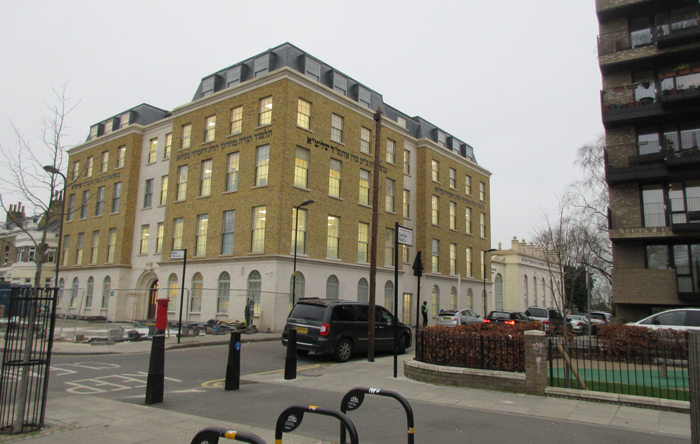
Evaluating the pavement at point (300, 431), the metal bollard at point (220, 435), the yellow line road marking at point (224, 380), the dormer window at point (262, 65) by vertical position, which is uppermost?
the dormer window at point (262, 65)

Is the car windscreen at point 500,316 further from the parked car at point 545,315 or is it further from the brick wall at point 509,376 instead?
the brick wall at point 509,376

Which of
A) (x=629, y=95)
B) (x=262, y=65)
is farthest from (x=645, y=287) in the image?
(x=262, y=65)

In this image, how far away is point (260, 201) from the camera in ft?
87.0

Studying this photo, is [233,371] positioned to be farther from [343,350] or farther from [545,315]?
[545,315]

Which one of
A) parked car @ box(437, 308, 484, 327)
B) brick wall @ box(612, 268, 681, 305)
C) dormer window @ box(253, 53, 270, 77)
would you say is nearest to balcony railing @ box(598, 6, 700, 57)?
brick wall @ box(612, 268, 681, 305)

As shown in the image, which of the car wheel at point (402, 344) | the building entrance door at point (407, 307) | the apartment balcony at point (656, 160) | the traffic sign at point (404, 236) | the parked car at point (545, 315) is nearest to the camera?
the traffic sign at point (404, 236)

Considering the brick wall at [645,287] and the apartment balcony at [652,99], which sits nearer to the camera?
the brick wall at [645,287]

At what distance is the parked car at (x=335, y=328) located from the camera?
13953 millimetres

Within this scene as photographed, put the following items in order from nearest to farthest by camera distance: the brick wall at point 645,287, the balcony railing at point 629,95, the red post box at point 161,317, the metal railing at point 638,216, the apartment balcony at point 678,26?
1. the red post box at point 161,317
2. the brick wall at point 645,287
3. the apartment balcony at point 678,26
4. the metal railing at point 638,216
5. the balcony railing at point 629,95

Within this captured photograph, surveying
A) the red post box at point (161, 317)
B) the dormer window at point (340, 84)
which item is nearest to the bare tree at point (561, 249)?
the red post box at point (161, 317)

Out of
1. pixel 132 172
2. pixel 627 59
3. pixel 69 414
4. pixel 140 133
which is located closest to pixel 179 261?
pixel 132 172

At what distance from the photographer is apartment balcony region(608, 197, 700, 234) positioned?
2116cm

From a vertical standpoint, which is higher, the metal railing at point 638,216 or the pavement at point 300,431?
the metal railing at point 638,216

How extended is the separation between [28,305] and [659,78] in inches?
1080
